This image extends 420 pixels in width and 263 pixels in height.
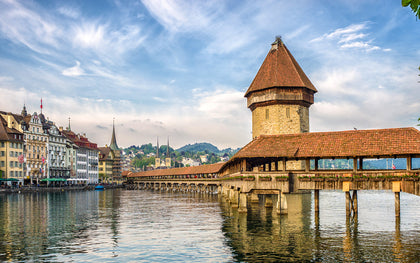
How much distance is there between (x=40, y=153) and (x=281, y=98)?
69.0 m

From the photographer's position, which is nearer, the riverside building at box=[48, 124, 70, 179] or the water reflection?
the water reflection

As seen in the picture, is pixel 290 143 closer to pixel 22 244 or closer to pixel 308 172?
pixel 308 172

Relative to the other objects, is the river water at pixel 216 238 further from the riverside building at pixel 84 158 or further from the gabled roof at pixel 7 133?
the riverside building at pixel 84 158

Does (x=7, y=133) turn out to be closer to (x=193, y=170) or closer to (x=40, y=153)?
(x=40, y=153)

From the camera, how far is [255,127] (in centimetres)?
7038

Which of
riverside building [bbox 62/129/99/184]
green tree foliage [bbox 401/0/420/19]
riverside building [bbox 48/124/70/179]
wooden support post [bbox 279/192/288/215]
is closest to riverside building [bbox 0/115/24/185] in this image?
riverside building [bbox 48/124/70/179]

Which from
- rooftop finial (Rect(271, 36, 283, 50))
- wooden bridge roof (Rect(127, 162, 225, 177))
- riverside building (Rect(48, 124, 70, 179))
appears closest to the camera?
rooftop finial (Rect(271, 36, 283, 50))

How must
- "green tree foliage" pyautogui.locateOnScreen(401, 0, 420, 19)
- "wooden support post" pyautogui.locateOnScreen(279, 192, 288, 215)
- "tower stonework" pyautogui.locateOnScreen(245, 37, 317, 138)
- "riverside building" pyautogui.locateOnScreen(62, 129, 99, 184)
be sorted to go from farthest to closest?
"riverside building" pyautogui.locateOnScreen(62, 129, 99, 184) → "tower stonework" pyautogui.locateOnScreen(245, 37, 317, 138) → "wooden support post" pyautogui.locateOnScreen(279, 192, 288, 215) → "green tree foliage" pyautogui.locateOnScreen(401, 0, 420, 19)

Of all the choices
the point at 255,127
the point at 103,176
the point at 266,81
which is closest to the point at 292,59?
the point at 266,81

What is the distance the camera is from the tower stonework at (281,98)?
220 feet

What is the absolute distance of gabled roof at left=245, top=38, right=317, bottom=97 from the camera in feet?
222

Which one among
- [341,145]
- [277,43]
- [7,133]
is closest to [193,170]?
[277,43]

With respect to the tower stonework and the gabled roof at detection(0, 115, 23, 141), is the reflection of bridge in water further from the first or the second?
the gabled roof at detection(0, 115, 23, 141)

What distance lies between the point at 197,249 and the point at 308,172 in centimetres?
1240
